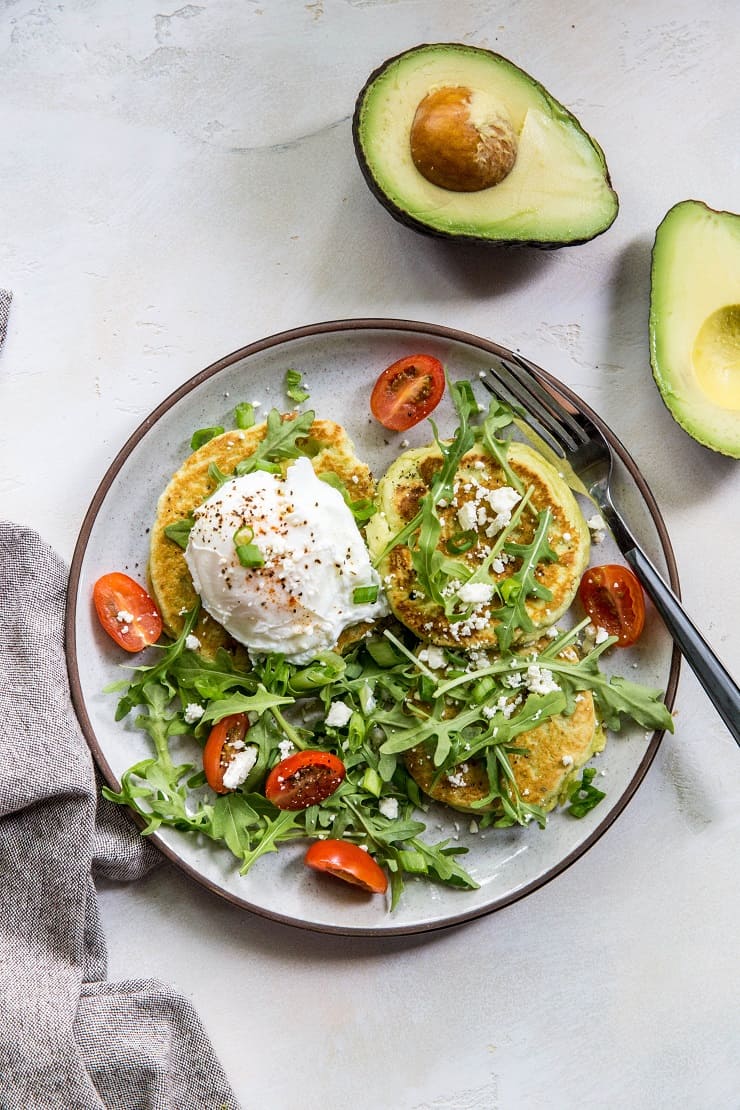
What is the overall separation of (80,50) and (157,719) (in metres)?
2.07

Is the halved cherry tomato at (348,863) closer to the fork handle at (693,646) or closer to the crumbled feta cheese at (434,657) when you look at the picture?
the crumbled feta cheese at (434,657)

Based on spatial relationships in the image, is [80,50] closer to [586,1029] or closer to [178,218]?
[178,218]

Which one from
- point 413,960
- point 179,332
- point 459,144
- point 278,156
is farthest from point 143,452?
point 413,960

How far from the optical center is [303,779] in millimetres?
2605

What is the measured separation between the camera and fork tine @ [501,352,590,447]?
2.68 meters

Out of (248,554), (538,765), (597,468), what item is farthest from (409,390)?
(538,765)

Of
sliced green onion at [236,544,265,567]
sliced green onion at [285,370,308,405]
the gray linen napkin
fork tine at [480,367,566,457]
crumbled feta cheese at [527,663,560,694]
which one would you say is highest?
fork tine at [480,367,566,457]

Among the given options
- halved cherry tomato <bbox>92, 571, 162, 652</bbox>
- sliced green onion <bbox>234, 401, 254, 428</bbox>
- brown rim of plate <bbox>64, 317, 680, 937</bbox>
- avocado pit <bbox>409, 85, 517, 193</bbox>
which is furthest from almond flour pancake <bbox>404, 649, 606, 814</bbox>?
avocado pit <bbox>409, 85, 517, 193</bbox>

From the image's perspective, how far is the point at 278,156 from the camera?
2926 millimetres

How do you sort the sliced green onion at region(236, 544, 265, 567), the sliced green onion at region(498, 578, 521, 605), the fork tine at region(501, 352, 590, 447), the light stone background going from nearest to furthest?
the sliced green onion at region(236, 544, 265, 567)
the sliced green onion at region(498, 578, 521, 605)
the fork tine at region(501, 352, 590, 447)
the light stone background

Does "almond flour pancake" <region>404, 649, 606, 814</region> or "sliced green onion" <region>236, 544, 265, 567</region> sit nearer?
"sliced green onion" <region>236, 544, 265, 567</region>

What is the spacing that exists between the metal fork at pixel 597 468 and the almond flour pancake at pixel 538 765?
33cm

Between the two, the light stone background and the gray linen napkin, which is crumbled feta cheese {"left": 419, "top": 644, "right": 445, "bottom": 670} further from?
the gray linen napkin

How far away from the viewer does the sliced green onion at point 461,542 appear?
8.62ft
